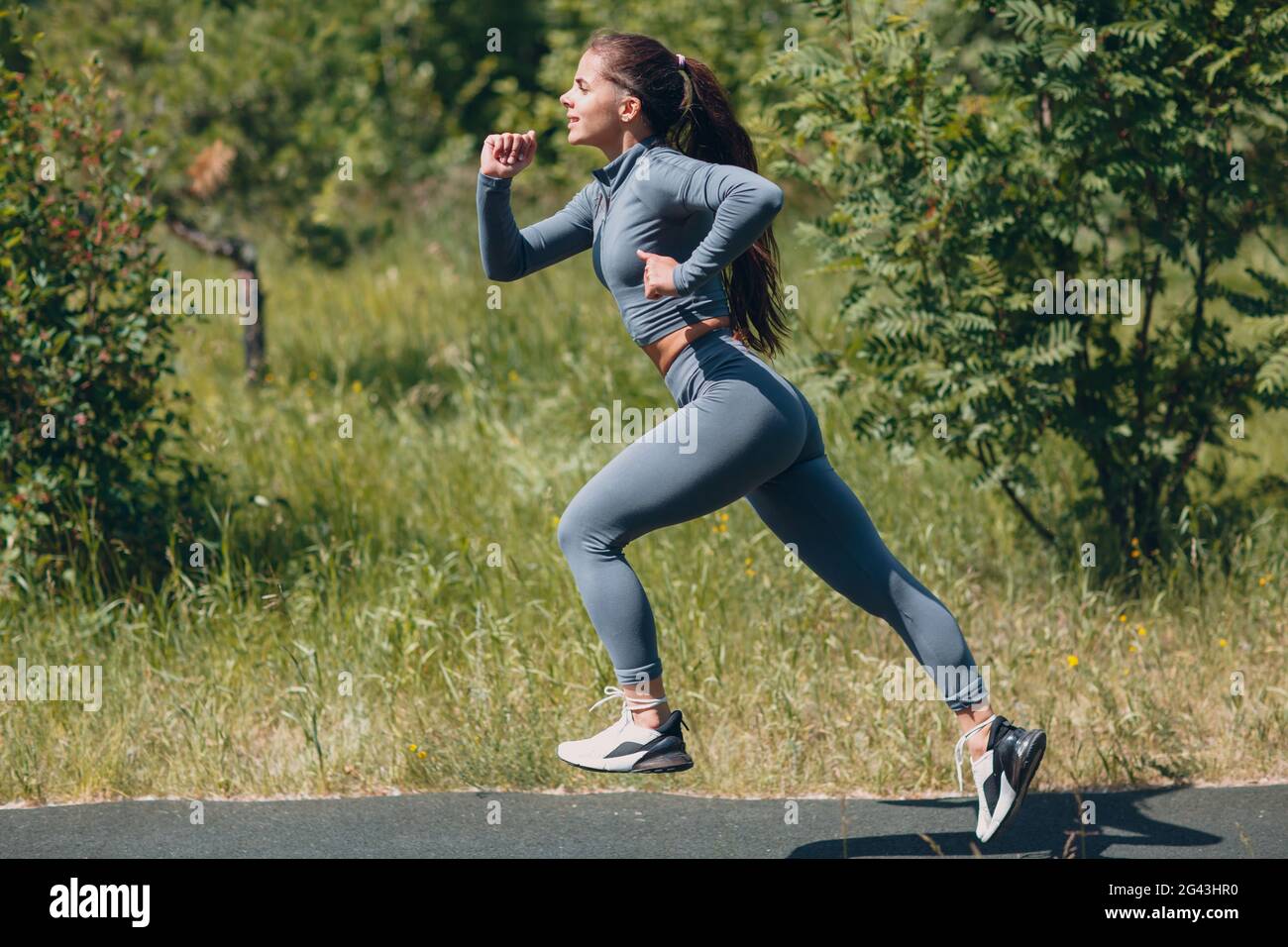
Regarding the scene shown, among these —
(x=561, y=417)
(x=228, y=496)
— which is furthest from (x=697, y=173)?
(x=561, y=417)

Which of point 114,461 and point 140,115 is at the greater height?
point 140,115

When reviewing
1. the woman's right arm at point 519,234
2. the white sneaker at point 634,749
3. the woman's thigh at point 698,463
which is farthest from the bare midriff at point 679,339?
the white sneaker at point 634,749

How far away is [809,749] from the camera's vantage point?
15.4 feet

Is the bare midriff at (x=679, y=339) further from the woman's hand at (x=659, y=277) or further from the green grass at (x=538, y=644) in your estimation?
the green grass at (x=538, y=644)

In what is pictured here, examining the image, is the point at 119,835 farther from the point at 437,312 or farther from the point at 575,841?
the point at 437,312

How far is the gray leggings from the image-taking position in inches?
144

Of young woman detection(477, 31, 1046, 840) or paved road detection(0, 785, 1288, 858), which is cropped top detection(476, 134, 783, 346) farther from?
paved road detection(0, 785, 1288, 858)

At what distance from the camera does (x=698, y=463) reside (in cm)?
363

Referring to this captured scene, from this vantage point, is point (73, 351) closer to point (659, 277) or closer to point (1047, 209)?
point (659, 277)

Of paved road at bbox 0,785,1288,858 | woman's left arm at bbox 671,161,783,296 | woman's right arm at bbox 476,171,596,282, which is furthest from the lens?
paved road at bbox 0,785,1288,858

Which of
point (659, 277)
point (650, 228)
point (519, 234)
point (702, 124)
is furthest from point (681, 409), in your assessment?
point (702, 124)

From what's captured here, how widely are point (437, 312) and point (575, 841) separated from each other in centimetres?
591

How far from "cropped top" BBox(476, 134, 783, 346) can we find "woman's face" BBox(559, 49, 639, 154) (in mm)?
75

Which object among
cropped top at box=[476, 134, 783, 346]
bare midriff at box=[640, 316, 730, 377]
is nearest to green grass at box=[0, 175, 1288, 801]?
bare midriff at box=[640, 316, 730, 377]
